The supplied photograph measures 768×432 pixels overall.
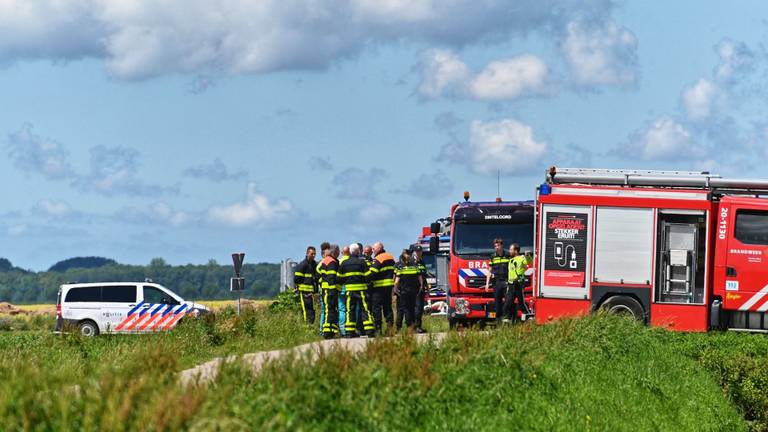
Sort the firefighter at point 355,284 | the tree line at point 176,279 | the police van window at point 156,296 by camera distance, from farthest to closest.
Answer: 1. the tree line at point 176,279
2. the police van window at point 156,296
3. the firefighter at point 355,284

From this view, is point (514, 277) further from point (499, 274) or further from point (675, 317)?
point (675, 317)

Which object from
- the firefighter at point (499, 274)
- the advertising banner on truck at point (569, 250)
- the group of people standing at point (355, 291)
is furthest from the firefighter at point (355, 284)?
the advertising banner on truck at point (569, 250)

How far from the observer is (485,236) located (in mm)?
28547

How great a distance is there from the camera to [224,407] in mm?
10367

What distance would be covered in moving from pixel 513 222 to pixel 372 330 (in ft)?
17.4

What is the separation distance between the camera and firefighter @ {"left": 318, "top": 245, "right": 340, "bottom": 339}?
24438 mm

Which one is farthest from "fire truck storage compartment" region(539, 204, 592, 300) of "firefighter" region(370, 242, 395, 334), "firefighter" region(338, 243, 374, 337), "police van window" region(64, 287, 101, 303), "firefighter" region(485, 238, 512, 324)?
"police van window" region(64, 287, 101, 303)

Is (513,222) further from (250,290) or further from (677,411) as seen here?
(250,290)

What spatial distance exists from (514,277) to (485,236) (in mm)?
2193

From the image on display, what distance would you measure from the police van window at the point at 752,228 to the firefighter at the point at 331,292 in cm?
813

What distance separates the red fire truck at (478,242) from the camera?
28328 mm

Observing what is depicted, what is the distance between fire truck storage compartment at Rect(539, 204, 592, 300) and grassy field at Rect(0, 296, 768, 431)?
2.43 m

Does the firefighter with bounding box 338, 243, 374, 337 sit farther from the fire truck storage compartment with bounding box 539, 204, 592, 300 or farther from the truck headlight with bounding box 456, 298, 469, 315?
the truck headlight with bounding box 456, 298, 469, 315

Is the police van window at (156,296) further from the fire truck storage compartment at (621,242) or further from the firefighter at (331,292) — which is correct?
the fire truck storage compartment at (621,242)
